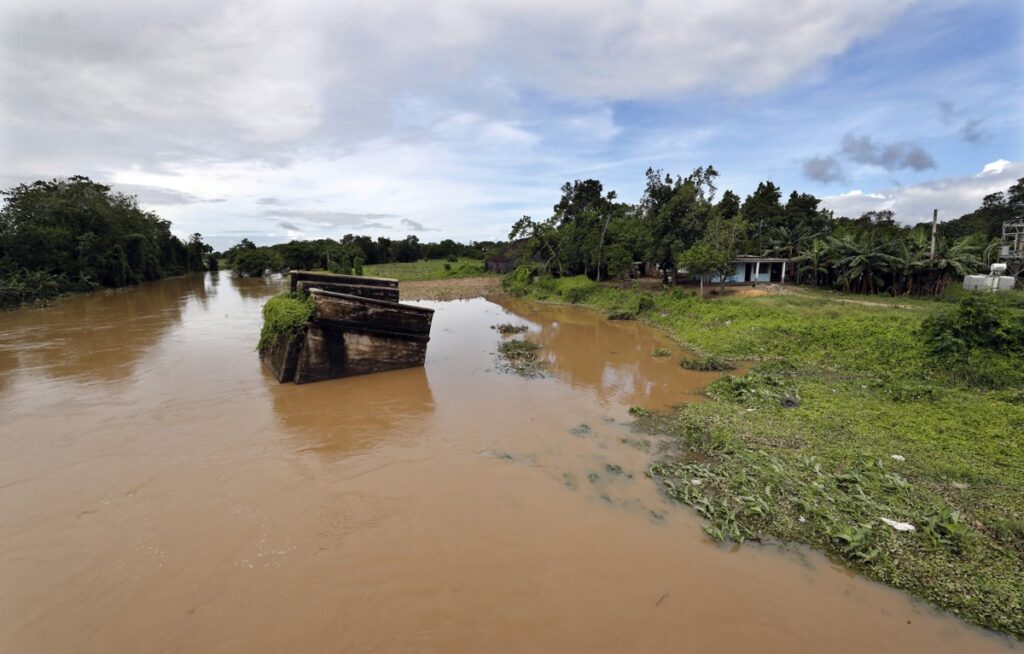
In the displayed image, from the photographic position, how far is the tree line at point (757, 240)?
19812 millimetres

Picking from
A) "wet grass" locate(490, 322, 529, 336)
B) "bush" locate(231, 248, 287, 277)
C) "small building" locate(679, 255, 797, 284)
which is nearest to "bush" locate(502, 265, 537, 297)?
"small building" locate(679, 255, 797, 284)

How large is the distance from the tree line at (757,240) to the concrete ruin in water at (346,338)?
552 inches

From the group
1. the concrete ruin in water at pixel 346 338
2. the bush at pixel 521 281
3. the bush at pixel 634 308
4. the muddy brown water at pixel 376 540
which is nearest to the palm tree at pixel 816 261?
the bush at pixel 634 308

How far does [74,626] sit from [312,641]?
2222 mm

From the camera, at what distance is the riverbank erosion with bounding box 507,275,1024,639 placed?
15.4 ft

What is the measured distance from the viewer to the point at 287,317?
35.6 ft

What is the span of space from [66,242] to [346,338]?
1268 inches

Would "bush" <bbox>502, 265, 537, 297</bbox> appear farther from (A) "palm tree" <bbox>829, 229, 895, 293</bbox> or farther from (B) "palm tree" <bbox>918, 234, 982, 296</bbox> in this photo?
(B) "palm tree" <bbox>918, 234, 982, 296</bbox>

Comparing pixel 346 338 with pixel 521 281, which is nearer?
pixel 346 338

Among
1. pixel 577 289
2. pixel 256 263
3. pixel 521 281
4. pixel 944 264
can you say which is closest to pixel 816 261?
pixel 944 264

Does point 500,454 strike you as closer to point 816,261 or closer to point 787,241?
point 816,261

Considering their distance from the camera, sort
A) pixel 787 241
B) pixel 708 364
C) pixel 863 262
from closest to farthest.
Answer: pixel 708 364
pixel 863 262
pixel 787 241

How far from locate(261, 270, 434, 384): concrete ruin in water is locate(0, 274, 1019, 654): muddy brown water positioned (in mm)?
813

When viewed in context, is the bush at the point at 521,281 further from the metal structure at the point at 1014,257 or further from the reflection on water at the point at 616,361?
the metal structure at the point at 1014,257
